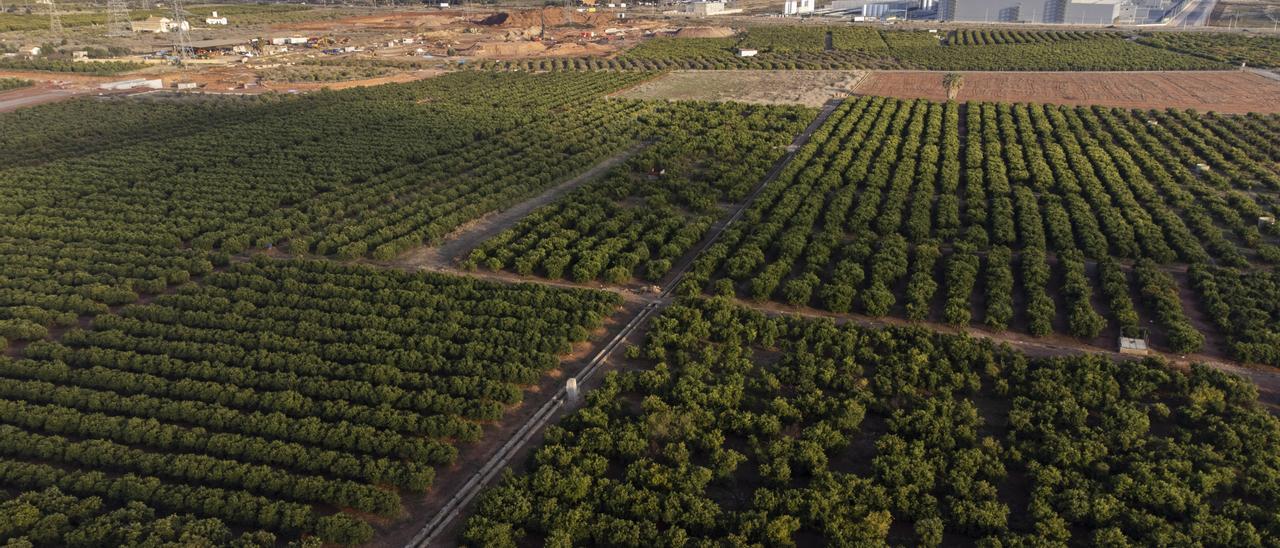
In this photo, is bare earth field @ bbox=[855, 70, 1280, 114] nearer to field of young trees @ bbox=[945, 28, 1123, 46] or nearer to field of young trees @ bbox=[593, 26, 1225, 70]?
field of young trees @ bbox=[593, 26, 1225, 70]

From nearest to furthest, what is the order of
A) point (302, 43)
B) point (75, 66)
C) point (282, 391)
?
point (282, 391) < point (75, 66) < point (302, 43)

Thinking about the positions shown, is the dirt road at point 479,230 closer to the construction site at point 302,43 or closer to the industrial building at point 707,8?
the construction site at point 302,43

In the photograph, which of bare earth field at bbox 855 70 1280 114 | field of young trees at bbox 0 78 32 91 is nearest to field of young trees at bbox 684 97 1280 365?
bare earth field at bbox 855 70 1280 114

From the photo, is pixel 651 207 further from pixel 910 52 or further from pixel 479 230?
pixel 910 52

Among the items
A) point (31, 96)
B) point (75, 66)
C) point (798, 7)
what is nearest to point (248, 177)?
point (31, 96)

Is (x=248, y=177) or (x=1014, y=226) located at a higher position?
(x=248, y=177)

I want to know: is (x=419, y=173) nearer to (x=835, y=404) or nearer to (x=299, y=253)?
(x=299, y=253)
